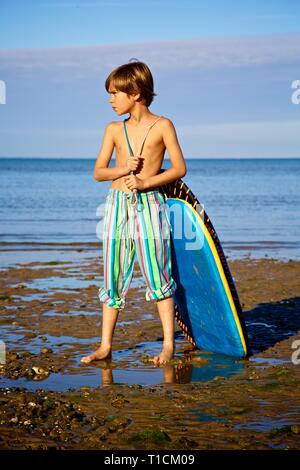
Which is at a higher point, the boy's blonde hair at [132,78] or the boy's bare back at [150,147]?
the boy's blonde hair at [132,78]

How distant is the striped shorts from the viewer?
4.83 m

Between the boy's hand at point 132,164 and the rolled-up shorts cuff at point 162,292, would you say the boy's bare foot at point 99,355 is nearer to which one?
the rolled-up shorts cuff at point 162,292

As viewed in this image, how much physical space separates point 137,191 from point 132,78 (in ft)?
2.29

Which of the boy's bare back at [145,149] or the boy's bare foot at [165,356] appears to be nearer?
the boy's bare back at [145,149]

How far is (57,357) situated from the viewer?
5172 mm

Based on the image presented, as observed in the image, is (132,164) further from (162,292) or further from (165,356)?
(165,356)

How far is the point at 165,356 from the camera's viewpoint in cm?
500

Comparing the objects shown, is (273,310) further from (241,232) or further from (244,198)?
(244,198)

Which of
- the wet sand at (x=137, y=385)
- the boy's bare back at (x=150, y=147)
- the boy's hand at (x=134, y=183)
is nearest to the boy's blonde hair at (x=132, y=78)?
the boy's bare back at (x=150, y=147)

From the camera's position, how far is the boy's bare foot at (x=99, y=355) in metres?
5.00

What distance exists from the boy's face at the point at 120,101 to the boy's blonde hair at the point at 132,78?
1.2 inches

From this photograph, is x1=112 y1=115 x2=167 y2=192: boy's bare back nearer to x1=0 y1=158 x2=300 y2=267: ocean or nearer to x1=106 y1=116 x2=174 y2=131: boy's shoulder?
x1=106 y1=116 x2=174 y2=131: boy's shoulder

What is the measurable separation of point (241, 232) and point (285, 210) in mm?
6595

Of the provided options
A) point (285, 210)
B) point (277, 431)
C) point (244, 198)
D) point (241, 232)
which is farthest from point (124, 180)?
point (244, 198)
